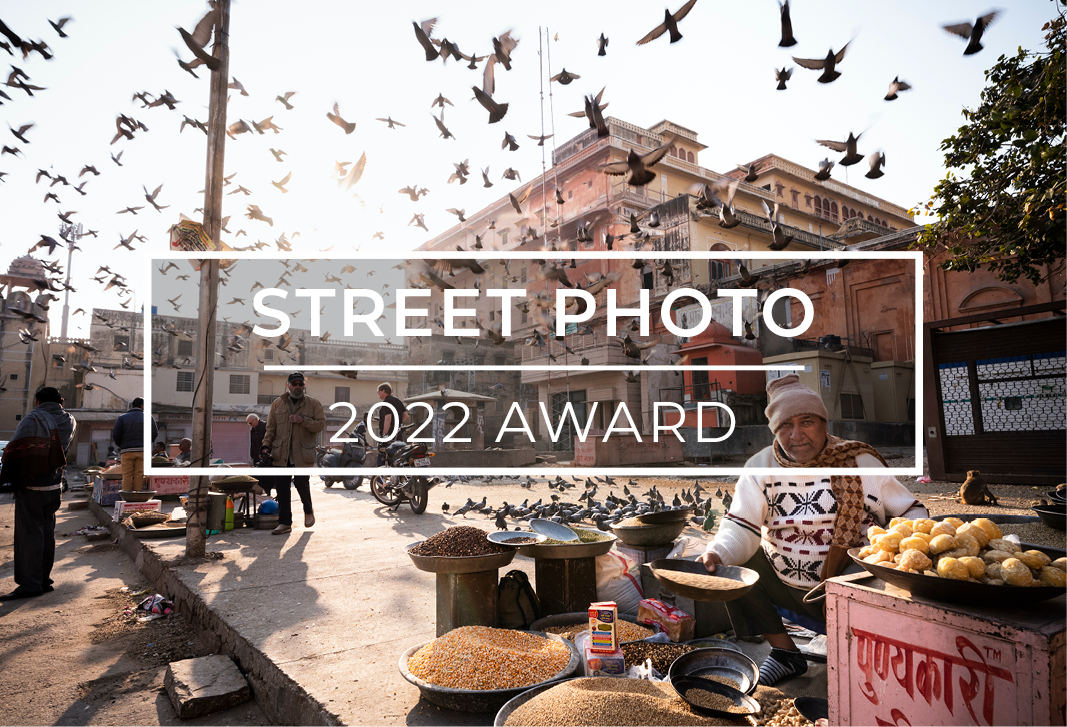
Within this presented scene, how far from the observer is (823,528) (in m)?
2.65

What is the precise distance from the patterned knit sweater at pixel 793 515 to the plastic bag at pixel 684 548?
1.87 ft

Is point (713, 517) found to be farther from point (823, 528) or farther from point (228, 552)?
point (228, 552)

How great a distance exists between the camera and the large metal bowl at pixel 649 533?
11.4 ft

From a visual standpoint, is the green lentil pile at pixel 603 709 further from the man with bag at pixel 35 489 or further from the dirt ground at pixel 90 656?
the man with bag at pixel 35 489

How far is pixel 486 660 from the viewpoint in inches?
98.7

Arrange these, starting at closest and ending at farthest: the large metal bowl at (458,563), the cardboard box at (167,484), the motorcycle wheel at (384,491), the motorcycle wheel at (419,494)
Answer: the large metal bowl at (458,563) → the motorcycle wheel at (419,494) → the motorcycle wheel at (384,491) → the cardboard box at (167,484)

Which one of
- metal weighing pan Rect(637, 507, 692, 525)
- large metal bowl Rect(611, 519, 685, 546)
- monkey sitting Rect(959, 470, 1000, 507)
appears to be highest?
metal weighing pan Rect(637, 507, 692, 525)

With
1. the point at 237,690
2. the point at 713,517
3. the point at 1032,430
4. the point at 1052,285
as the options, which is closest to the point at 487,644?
the point at 237,690

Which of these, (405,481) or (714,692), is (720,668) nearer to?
(714,692)

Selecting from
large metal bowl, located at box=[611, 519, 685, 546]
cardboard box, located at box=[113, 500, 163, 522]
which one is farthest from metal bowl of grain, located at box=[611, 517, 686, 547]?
cardboard box, located at box=[113, 500, 163, 522]

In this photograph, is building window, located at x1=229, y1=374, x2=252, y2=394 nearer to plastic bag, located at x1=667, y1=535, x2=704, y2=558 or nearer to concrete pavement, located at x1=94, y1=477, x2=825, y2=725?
concrete pavement, located at x1=94, y1=477, x2=825, y2=725

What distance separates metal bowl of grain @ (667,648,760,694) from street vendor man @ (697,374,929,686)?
8.4 inches

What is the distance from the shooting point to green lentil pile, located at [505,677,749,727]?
1.98 meters

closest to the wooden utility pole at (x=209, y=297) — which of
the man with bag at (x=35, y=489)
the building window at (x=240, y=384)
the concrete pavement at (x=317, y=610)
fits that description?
the concrete pavement at (x=317, y=610)
